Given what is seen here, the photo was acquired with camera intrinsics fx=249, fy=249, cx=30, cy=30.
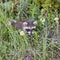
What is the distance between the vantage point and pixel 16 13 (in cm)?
373

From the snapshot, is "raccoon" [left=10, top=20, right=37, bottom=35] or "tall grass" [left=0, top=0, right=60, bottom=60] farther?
"raccoon" [left=10, top=20, right=37, bottom=35]

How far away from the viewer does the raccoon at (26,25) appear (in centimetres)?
331

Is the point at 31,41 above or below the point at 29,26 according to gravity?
below

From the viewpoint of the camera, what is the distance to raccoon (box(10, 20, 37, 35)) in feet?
10.9

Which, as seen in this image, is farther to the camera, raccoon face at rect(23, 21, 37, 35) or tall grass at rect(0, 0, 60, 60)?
raccoon face at rect(23, 21, 37, 35)

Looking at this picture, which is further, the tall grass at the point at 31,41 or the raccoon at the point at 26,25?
the raccoon at the point at 26,25

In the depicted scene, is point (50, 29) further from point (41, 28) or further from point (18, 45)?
point (18, 45)

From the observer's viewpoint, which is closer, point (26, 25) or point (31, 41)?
point (31, 41)

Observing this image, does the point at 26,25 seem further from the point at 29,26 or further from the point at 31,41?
the point at 31,41

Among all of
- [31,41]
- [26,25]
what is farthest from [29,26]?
[31,41]

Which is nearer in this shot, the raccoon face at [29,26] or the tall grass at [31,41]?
the tall grass at [31,41]

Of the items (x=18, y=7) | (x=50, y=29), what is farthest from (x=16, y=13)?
(x=50, y=29)

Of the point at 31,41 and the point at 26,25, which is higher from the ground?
the point at 26,25

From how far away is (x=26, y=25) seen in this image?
3346 millimetres
